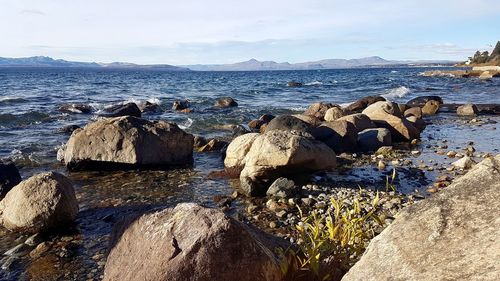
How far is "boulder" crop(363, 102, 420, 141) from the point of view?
605 inches

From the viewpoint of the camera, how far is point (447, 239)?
104 inches

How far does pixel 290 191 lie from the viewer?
8883mm

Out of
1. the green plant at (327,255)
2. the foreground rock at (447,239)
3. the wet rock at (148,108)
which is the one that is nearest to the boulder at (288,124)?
the green plant at (327,255)

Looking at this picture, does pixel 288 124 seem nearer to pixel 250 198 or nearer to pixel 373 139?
pixel 373 139

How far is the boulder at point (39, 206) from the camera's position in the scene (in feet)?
23.7

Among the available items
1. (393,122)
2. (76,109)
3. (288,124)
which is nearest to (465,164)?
(288,124)

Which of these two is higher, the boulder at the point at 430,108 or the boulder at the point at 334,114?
the boulder at the point at 334,114

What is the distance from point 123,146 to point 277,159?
4236mm

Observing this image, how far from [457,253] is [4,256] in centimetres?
620

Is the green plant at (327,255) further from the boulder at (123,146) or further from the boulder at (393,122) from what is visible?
the boulder at (393,122)

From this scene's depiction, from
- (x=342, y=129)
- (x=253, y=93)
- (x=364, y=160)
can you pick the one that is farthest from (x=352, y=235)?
(x=253, y=93)

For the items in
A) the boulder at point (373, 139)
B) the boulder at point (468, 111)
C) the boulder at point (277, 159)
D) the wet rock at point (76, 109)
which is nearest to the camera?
the boulder at point (277, 159)

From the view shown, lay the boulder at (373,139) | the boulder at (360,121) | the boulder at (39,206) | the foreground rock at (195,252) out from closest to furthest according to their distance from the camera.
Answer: the foreground rock at (195,252) → the boulder at (39,206) → the boulder at (373,139) → the boulder at (360,121)

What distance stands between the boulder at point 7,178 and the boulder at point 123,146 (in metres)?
1.96
